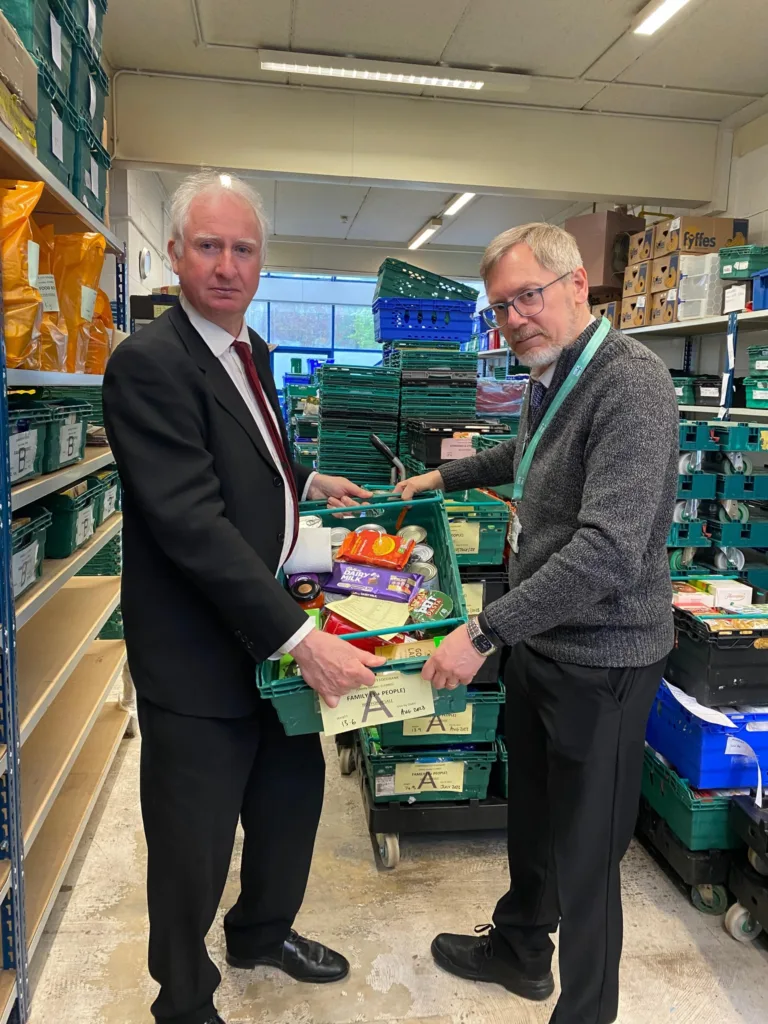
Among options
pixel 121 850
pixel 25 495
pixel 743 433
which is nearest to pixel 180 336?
pixel 25 495

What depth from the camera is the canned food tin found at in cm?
183

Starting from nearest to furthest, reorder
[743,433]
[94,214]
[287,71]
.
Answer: [94,214] < [743,433] < [287,71]

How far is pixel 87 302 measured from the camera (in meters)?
2.12

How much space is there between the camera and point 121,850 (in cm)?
250

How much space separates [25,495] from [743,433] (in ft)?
10.4

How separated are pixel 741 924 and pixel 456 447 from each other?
1864 mm

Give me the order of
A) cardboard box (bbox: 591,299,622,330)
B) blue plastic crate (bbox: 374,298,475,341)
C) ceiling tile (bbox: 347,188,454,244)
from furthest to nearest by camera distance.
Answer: ceiling tile (bbox: 347,188,454,244), cardboard box (bbox: 591,299,622,330), blue plastic crate (bbox: 374,298,475,341)

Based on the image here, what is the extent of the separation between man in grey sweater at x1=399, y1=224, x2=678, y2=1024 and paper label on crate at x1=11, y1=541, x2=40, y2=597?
104 centimetres

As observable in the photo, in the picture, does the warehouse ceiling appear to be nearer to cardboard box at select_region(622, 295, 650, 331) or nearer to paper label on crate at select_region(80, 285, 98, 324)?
cardboard box at select_region(622, 295, 650, 331)

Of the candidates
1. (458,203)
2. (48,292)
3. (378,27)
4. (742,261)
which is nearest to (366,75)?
(378,27)

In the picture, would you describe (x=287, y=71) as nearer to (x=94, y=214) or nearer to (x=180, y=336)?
(x=94, y=214)

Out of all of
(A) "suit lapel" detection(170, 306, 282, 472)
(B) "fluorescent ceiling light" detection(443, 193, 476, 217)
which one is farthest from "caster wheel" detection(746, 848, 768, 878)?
(B) "fluorescent ceiling light" detection(443, 193, 476, 217)

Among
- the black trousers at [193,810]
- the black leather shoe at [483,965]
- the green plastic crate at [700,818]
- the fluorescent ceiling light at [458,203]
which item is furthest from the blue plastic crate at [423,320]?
the fluorescent ceiling light at [458,203]

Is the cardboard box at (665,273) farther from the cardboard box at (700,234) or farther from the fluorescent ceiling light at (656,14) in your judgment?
the fluorescent ceiling light at (656,14)
